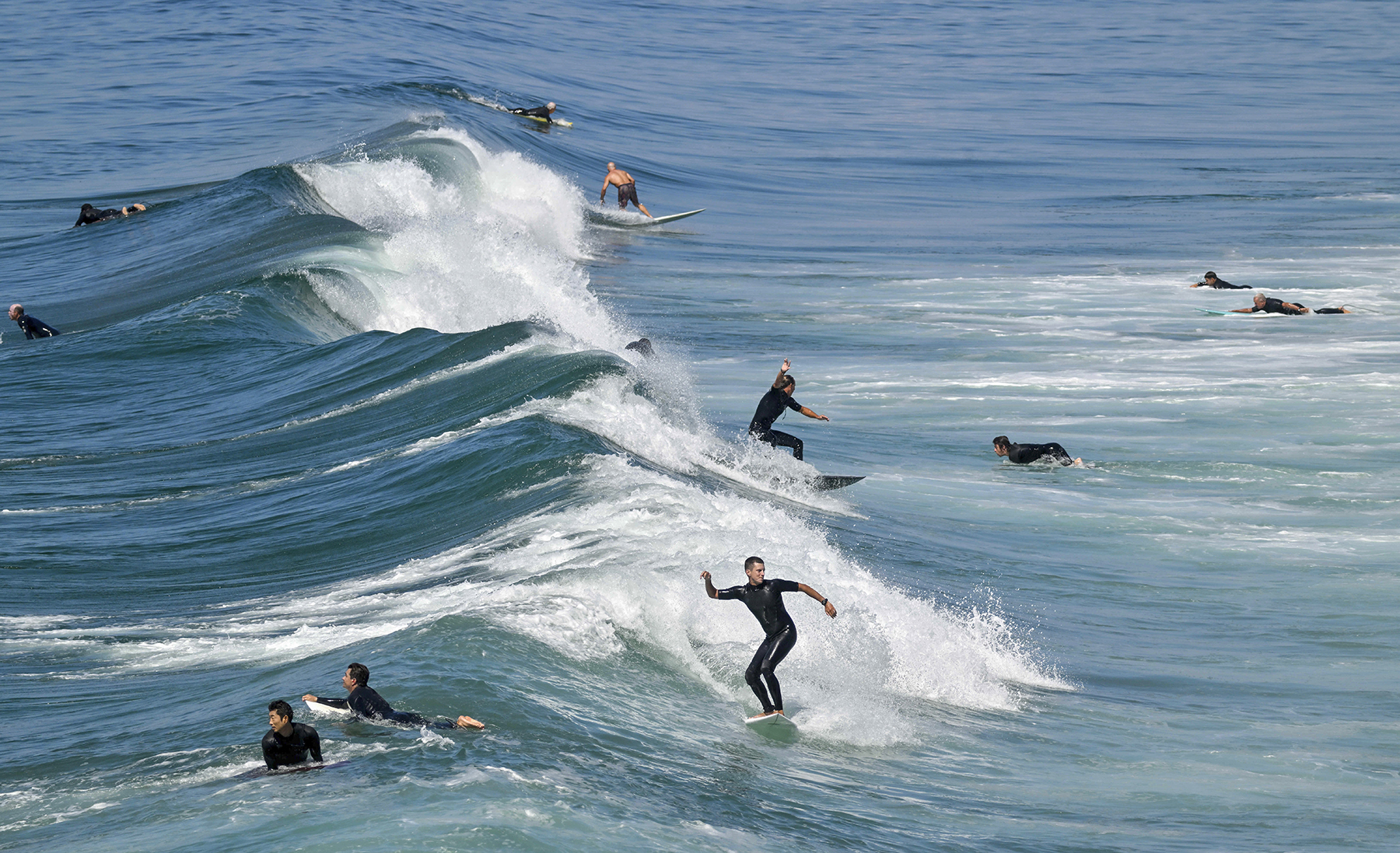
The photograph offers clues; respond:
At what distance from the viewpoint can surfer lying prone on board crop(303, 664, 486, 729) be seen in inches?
326

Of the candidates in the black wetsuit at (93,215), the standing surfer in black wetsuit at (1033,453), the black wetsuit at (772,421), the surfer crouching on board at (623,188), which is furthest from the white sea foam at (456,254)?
the standing surfer in black wetsuit at (1033,453)

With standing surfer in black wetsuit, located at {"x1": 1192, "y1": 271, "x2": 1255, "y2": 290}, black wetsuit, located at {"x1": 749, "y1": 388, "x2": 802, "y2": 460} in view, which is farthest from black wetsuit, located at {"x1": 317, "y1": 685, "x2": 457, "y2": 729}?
standing surfer in black wetsuit, located at {"x1": 1192, "y1": 271, "x2": 1255, "y2": 290}

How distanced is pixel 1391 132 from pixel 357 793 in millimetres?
52917

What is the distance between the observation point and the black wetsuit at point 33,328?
21.1 metres

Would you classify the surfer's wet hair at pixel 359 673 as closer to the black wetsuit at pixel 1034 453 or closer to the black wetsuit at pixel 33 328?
the black wetsuit at pixel 1034 453

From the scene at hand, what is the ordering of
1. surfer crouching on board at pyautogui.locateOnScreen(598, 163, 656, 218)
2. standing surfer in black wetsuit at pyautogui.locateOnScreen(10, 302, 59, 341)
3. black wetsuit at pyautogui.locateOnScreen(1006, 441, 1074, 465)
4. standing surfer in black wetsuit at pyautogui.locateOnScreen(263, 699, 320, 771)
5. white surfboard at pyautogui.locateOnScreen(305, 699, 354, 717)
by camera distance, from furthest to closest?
1. surfer crouching on board at pyautogui.locateOnScreen(598, 163, 656, 218)
2. standing surfer in black wetsuit at pyautogui.locateOnScreen(10, 302, 59, 341)
3. black wetsuit at pyautogui.locateOnScreen(1006, 441, 1074, 465)
4. white surfboard at pyautogui.locateOnScreen(305, 699, 354, 717)
5. standing surfer in black wetsuit at pyautogui.locateOnScreen(263, 699, 320, 771)

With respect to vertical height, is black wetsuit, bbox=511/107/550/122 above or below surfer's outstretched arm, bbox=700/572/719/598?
above

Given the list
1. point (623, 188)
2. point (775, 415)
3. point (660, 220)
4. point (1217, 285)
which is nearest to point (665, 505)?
point (775, 415)

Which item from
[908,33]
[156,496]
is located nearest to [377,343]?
[156,496]

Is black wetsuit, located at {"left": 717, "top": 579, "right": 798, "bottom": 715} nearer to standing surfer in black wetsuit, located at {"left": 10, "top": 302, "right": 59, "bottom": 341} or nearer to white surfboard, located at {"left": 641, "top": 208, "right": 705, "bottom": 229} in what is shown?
standing surfer in black wetsuit, located at {"left": 10, "top": 302, "right": 59, "bottom": 341}

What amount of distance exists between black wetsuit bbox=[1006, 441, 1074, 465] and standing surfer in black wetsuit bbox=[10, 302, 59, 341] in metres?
13.6

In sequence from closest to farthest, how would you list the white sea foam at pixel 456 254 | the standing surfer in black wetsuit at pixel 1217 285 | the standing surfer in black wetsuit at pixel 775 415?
the standing surfer in black wetsuit at pixel 775 415
the white sea foam at pixel 456 254
the standing surfer in black wetsuit at pixel 1217 285

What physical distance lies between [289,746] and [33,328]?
51.8ft

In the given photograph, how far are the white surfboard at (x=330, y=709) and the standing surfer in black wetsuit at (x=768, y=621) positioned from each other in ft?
7.90
